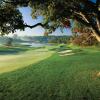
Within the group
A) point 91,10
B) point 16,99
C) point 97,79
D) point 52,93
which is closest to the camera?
point 16,99

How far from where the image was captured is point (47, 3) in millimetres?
19391

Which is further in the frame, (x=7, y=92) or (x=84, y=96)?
(x=7, y=92)

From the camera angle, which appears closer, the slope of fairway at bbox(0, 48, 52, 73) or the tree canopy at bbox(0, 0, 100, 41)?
the tree canopy at bbox(0, 0, 100, 41)

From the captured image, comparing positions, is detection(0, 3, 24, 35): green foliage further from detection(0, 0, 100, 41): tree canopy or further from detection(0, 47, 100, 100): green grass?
detection(0, 47, 100, 100): green grass

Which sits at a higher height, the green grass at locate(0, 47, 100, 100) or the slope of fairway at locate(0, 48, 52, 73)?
the green grass at locate(0, 47, 100, 100)

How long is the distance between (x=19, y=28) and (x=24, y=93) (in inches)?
181

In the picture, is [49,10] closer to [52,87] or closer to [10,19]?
[10,19]

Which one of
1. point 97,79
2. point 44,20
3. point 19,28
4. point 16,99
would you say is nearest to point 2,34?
point 19,28

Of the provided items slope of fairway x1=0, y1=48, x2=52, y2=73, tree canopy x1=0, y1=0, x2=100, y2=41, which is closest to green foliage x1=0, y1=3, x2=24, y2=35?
tree canopy x1=0, y1=0, x2=100, y2=41

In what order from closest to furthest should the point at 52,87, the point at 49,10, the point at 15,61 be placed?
1. the point at 49,10
2. the point at 52,87
3. the point at 15,61

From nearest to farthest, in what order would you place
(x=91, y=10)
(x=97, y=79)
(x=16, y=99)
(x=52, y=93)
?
(x=16, y=99) → (x=52, y=93) → (x=91, y=10) → (x=97, y=79)

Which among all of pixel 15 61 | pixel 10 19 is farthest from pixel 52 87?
pixel 15 61

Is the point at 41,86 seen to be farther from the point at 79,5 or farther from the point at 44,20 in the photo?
the point at 79,5

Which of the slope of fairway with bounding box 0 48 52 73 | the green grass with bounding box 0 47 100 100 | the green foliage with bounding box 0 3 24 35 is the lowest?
the slope of fairway with bounding box 0 48 52 73
